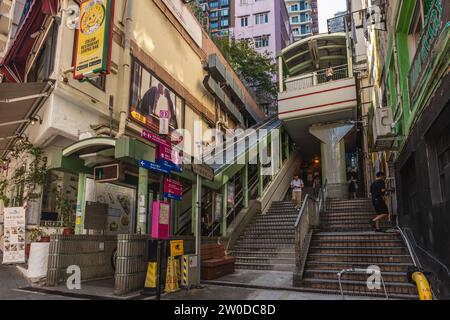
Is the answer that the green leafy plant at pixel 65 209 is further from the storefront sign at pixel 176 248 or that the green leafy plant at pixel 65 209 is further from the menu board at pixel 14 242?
the storefront sign at pixel 176 248

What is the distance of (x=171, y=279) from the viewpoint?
7.02 m

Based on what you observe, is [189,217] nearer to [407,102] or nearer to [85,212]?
[85,212]

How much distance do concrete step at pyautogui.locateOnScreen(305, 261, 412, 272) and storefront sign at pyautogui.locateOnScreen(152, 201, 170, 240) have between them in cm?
340

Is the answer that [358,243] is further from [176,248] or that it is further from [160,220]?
[160,220]

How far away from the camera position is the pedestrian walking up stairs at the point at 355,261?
6.84 m

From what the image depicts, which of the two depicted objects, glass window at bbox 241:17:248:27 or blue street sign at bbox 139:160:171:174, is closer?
blue street sign at bbox 139:160:171:174

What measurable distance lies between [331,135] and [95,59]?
1311 cm

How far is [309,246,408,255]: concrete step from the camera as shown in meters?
8.02

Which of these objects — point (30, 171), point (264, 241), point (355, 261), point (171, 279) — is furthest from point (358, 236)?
point (30, 171)

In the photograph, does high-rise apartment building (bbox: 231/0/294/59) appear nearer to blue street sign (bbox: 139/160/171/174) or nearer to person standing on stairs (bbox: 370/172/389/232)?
person standing on stairs (bbox: 370/172/389/232)

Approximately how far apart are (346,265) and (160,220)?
4.25m

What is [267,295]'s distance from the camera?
663 centimetres

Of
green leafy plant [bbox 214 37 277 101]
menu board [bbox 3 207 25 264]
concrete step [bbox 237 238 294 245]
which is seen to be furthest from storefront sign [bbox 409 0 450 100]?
green leafy plant [bbox 214 37 277 101]
